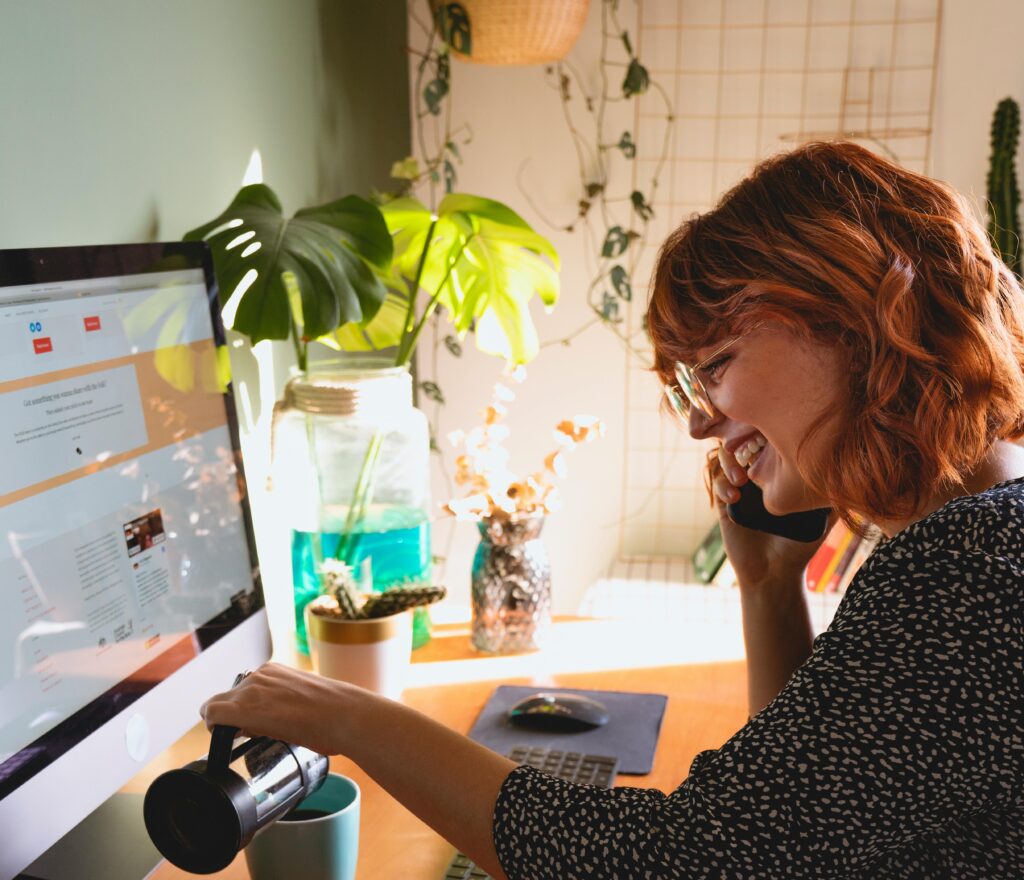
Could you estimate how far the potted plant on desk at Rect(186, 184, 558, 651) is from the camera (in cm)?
130

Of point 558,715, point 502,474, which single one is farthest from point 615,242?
point 558,715

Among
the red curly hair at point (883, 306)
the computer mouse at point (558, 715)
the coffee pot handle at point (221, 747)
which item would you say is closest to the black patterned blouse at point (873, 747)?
the red curly hair at point (883, 306)

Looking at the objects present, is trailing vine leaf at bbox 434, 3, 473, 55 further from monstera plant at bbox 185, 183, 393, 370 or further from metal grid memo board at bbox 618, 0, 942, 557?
monstera plant at bbox 185, 183, 393, 370

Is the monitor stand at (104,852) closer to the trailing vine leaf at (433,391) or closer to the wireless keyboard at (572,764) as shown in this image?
the wireless keyboard at (572,764)

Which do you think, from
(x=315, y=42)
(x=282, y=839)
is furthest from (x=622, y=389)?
(x=282, y=839)

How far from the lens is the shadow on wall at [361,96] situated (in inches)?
79.6

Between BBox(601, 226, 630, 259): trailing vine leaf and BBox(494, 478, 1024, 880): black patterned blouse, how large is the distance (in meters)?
1.81

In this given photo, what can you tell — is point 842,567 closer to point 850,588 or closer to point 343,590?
point 343,590

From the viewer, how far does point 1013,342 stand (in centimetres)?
94

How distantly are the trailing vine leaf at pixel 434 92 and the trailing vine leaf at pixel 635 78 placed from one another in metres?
0.40

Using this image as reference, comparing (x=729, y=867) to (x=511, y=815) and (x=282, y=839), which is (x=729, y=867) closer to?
(x=511, y=815)

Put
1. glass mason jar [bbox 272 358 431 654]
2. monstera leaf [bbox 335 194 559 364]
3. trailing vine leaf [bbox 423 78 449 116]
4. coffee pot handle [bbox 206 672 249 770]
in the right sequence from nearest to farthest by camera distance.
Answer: coffee pot handle [bbox 206 672 249 770] < glass mason jar [bbox 272 358 431 654] < monstera leaf [bbox 335 194 559 364] < trailing vine leaf [bbox 423 78 449 116]

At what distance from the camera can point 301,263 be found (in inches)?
50.8

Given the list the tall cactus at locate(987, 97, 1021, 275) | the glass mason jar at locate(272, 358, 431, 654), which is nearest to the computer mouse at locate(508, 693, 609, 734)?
the glass mason jar at locate(272, 358, 431, 654)
